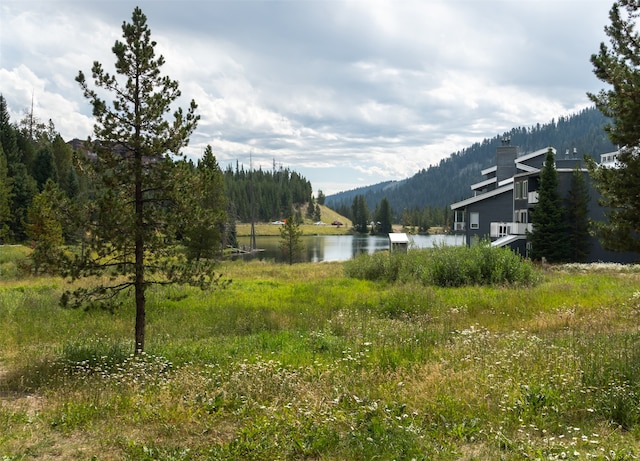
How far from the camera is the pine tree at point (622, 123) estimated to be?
9.12 metres

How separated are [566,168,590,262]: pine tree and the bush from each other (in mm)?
16602

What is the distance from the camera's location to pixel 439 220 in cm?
17050

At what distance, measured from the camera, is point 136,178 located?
10.3m

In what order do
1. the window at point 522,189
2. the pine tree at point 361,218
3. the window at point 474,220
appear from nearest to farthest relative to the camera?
1. the window at point 522,189
2. the window at point 474,220
3. the pine tree at point 361,218

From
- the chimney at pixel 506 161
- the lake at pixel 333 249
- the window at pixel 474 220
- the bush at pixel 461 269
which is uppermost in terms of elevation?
the chimney at pixel 506 161

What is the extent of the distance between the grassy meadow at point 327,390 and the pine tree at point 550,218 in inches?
933

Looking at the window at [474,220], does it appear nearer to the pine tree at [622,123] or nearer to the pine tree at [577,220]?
the pine tree at [577,220]

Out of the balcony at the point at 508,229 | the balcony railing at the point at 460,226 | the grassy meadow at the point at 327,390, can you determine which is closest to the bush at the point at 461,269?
the grassy meadow at the point at 327,390

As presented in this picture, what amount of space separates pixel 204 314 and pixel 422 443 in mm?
11509

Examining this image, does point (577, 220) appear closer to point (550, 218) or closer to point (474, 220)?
point (550, 218)

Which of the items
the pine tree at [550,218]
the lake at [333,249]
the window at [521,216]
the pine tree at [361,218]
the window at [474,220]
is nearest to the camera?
the pine tree at [550,218]

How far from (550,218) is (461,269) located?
1862 cm

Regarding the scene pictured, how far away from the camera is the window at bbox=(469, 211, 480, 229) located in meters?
46.6

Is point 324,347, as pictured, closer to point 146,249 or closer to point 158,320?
point 146,249
